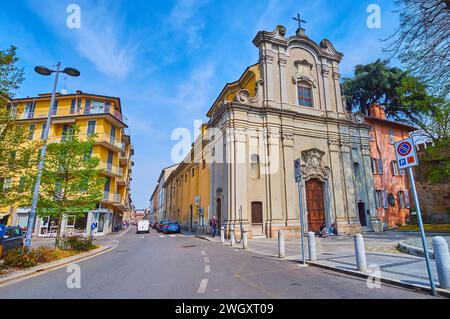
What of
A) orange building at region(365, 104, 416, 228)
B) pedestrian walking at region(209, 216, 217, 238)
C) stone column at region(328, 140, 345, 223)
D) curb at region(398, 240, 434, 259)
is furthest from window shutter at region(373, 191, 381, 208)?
curb at region(398, 240, 434, 259)

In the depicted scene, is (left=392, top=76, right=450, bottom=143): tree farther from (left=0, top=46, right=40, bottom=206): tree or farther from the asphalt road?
(left=0, top=46, right=40, bottom=206): tree

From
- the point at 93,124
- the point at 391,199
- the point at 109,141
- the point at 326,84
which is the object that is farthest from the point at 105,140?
the point at 391,199

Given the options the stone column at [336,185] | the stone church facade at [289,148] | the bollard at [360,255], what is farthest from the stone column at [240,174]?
the bollard at [360,255]

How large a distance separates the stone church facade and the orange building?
9.36ft

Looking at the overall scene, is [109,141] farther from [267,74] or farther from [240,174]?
[267,74]

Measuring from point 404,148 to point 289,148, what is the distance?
55.1ft

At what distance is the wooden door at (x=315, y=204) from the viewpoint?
22.1 m

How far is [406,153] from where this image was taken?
5.59m

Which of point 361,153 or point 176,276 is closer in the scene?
point 176,276

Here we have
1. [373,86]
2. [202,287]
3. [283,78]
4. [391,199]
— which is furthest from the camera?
[373,86]

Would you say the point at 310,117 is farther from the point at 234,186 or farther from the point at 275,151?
the point at 234,186
